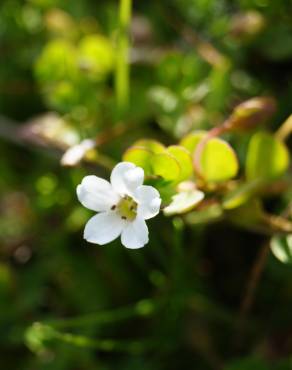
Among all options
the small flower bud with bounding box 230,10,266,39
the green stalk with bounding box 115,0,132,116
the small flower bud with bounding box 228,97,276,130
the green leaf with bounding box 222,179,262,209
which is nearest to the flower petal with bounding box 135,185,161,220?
the green leaf with bounding box 222,179,262,209

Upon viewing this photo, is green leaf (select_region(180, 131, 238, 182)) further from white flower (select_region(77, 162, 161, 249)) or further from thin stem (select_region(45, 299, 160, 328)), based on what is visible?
thin stem (select_region(45, 299, 160, 328))

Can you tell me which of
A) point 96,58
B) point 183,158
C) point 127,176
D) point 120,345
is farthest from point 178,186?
point 96,58

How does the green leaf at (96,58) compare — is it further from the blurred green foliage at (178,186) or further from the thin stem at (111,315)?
the thin stem at (111,315)

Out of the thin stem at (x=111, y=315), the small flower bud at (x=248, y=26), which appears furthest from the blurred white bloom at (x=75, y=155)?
the small flower bud at (x=248, y=26)

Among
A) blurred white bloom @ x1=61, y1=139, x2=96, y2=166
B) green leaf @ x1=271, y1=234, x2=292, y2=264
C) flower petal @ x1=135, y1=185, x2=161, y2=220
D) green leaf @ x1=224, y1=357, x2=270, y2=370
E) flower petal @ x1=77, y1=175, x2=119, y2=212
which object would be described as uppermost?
blurred white bloom @ x1=61, y1=139, x2=96, y2=166

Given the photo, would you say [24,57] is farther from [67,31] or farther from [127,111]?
[127,111]

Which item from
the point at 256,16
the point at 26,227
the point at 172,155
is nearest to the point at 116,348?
the point at 26,227

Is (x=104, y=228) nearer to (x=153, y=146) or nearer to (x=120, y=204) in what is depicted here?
(x=120, y=204)

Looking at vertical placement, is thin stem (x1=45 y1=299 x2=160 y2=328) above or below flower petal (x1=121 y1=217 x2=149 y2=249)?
above
